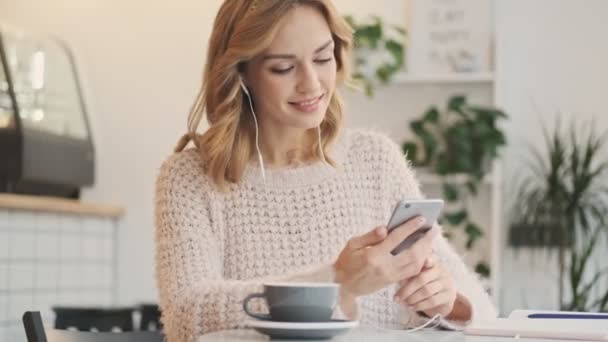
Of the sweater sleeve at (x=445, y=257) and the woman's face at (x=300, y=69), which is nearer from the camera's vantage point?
the sweater sleeve at (x=445, y=257)

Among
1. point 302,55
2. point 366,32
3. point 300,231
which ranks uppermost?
point 366,32

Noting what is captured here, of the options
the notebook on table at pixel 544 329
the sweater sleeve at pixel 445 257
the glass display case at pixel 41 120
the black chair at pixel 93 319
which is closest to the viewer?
the notebook on table at pixel 544 329

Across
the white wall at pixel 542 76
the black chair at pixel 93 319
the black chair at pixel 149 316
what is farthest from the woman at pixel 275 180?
the white wall at pixel 542 76

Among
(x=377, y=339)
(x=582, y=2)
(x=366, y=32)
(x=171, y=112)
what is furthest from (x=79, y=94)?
(x=377, y=339)

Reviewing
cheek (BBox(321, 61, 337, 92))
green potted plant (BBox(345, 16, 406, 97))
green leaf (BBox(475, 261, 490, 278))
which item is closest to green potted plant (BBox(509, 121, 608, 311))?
green leaf (BBox(475, 261, 490, 278))

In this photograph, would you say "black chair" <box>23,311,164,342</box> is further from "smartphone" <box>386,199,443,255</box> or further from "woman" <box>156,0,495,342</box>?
"smartphone" <box>386,199,443,255</box>

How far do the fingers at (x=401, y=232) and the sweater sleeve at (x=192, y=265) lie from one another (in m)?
0.15

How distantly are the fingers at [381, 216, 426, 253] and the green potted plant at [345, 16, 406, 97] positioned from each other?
2.93 meters

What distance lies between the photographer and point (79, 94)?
15.6 ft

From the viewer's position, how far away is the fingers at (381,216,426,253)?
1622mm

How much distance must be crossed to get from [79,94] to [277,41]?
287 cm

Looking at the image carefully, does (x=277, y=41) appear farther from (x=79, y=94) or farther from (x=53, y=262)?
(x=79, y=94)

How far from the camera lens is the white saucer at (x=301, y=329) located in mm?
1398

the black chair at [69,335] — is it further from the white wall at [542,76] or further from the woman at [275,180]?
the white wall at [542,76]
